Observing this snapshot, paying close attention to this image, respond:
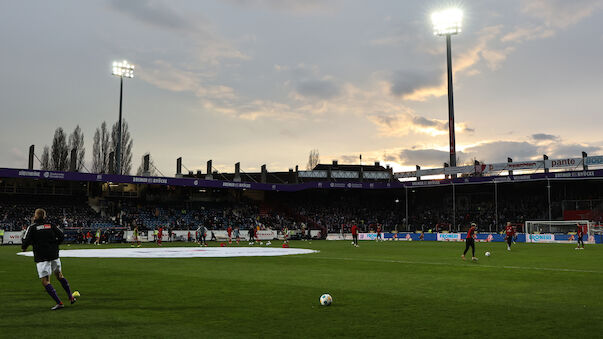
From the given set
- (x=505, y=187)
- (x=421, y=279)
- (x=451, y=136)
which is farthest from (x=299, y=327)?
(x=505, y=187)

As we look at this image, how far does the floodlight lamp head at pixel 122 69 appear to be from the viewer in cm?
5669

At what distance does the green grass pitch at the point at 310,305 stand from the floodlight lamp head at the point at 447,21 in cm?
4683

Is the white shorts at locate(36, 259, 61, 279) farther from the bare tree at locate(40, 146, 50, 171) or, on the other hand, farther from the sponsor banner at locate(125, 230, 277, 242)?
the bare tree at locate(40, 146, 50, 171)

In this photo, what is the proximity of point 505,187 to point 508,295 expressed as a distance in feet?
191

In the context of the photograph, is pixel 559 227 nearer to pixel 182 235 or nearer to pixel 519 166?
pixel 519 166

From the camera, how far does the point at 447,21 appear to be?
195ft

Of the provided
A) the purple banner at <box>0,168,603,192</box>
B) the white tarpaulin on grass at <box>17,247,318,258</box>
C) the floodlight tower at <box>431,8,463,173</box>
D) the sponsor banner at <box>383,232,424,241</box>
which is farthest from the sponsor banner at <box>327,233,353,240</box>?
the white tarpaulin on grass at <box>17,247,318,258</box>

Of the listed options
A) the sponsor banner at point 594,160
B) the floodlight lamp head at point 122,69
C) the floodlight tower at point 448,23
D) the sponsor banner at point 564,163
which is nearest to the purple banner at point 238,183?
the sponsor banner at point 594,160

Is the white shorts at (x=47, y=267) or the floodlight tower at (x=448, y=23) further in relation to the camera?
the floodlight tower at (x=448, y=23)

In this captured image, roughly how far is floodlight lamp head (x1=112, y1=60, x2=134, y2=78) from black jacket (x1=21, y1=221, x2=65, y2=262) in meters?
50.0

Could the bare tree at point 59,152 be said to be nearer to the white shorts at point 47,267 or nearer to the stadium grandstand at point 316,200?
the stadium grandstand at point 316,200

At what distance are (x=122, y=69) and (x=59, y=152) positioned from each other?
22.4m

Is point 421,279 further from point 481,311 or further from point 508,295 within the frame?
point 481,311

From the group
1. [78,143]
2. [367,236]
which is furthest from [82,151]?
[367,236]
